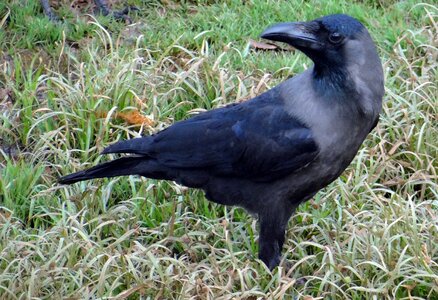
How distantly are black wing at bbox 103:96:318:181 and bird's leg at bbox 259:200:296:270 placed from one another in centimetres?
14

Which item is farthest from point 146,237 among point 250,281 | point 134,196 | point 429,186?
point 429,186

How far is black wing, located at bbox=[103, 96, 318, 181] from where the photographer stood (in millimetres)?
3900

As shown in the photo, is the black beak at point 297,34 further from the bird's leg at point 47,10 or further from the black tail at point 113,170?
the bird's leg at point 47,10

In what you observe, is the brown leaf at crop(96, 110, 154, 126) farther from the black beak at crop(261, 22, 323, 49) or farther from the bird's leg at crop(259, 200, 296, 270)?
the black beak at crop(261, 22, 323, 49)

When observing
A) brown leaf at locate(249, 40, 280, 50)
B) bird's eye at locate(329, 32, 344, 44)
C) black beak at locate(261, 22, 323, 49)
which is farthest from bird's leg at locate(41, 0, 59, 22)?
bird's eye at locate(329, 32, 344, 44)

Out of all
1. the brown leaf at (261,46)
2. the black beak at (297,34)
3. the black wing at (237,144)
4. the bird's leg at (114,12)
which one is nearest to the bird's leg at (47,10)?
the bird's leg at (114,12)

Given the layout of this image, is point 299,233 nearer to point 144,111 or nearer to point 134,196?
point 134,196

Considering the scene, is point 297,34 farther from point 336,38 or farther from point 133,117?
point 133,117

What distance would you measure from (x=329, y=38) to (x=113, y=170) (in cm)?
109

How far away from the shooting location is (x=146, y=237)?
444 cm

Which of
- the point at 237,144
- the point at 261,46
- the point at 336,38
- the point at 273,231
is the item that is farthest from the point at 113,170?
the point at 261,46

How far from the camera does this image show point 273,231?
4.05 meters

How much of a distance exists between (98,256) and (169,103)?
1438 mm

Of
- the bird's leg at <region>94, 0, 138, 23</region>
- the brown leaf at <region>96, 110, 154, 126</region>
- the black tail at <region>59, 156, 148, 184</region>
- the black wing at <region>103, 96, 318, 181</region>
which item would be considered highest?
the black wing at <region>103, 96, 318, 181</region>
